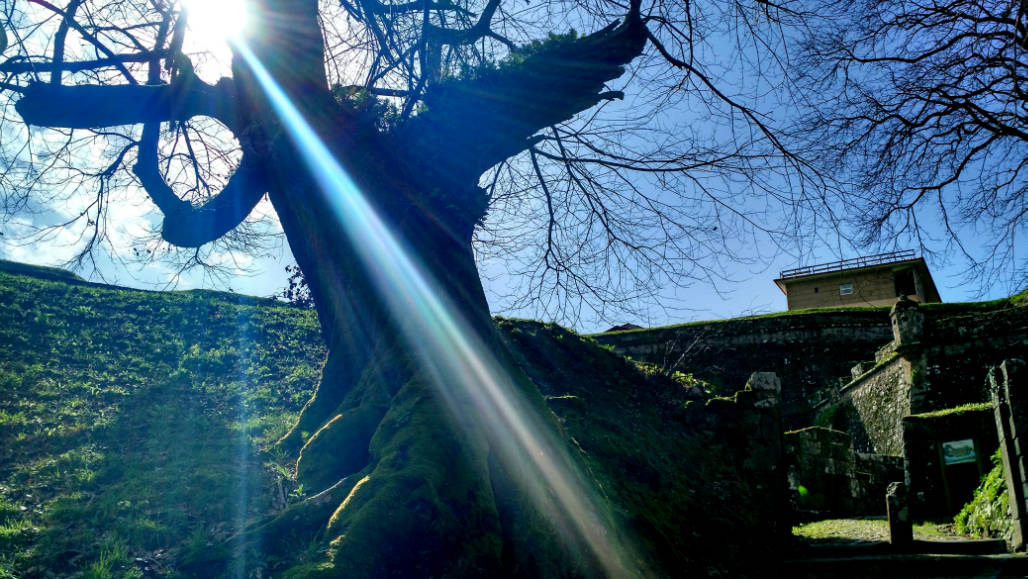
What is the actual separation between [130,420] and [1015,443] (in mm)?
10378

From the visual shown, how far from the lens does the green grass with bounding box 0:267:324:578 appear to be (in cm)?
473

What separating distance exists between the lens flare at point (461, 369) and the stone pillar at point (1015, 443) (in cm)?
473

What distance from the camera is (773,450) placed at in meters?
7.97

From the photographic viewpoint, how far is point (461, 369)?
4539 mm

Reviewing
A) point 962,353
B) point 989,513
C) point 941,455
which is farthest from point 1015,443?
point 962,353

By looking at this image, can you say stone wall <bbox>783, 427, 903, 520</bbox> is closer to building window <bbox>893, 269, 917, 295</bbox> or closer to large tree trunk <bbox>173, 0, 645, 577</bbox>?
large tree trunk <bbox>173, 0, 645, 577</bbox>

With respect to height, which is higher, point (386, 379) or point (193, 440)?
point (386, 379)

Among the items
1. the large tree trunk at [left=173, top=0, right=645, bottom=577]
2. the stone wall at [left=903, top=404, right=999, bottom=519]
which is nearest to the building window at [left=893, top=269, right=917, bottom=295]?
the stone wall at [left=903, top=404, right=999, bottom=519]

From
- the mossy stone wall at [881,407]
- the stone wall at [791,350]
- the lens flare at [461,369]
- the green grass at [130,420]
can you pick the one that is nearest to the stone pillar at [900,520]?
the lens flare at [461,369]

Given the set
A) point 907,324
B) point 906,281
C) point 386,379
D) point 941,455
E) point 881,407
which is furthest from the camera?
point 906,281

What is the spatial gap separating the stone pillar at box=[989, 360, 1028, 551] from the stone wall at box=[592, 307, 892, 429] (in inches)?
568

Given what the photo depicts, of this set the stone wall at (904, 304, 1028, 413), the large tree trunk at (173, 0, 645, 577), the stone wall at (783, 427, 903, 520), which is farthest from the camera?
the stone wall at (904, 304, 1028, 413)

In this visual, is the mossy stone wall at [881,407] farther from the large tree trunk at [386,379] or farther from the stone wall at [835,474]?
the large tree trunk at [386,379]

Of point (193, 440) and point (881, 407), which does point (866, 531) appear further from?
point (193, 440)
